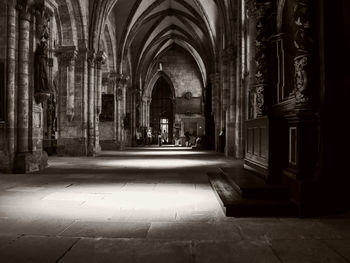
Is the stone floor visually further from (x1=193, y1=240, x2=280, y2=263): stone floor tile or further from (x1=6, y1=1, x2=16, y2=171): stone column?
(x1=6, y1=1, x2=16, y2=171): stone column

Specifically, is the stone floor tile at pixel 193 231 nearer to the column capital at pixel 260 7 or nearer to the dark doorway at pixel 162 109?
the column capital at pixel 260 7

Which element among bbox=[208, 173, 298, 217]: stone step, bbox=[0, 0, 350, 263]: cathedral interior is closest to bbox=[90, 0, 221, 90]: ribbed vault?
bbox=[0, 0, 350, 263]: cathedral interior

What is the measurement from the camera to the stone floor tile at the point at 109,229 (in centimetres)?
375


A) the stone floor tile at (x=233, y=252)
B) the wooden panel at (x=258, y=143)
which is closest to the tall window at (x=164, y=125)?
the wooden panel at (x=258, y=143)

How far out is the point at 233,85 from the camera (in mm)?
17531

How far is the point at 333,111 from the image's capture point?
186 inches

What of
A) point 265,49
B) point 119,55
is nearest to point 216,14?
point 119,55

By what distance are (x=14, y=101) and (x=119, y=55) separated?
15.9 metres

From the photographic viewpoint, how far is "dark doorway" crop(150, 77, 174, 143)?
4484 cm

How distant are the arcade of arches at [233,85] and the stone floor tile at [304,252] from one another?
1164 millimetres

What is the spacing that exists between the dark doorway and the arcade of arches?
17625mm

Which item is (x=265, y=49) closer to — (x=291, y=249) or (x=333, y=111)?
(x=333, y=111)

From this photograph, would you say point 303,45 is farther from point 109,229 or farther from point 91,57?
point 91,57

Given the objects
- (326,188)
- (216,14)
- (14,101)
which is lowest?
(326,188)
